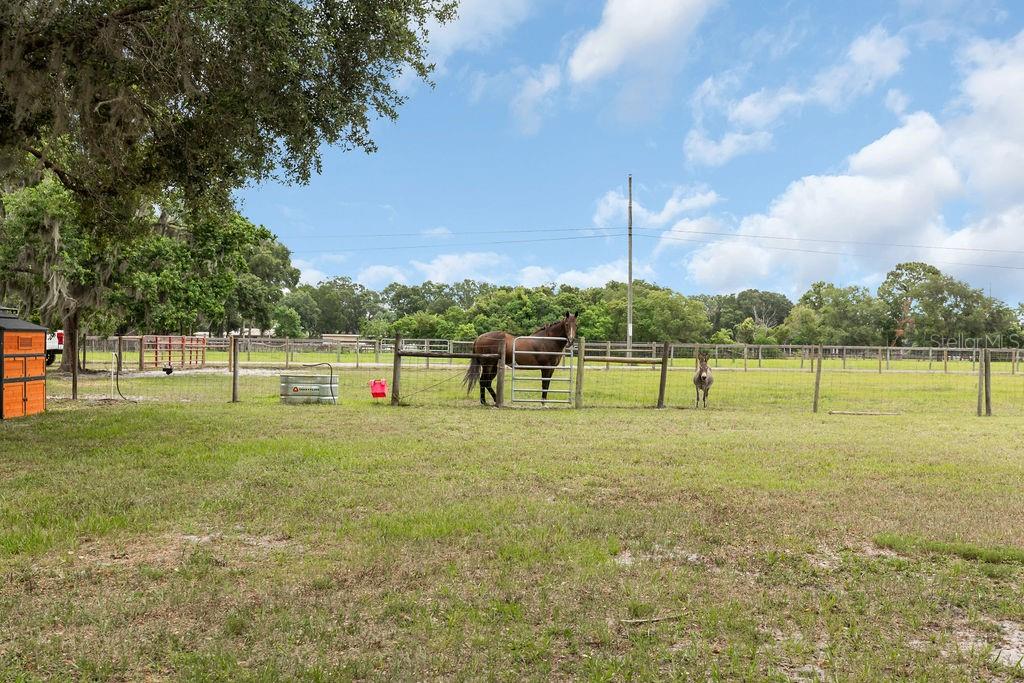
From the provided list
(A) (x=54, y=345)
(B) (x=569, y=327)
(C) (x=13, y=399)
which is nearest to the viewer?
(C) (x=13, y=399)

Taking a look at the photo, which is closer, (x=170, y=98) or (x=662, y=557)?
(x=662, y=557)

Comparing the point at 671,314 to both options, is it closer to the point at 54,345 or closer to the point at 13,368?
the point at 54,345

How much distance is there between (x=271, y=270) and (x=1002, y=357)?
60.3m

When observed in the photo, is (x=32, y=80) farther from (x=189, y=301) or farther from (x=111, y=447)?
(x=189, y=301)

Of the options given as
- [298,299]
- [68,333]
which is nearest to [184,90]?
[68,333]

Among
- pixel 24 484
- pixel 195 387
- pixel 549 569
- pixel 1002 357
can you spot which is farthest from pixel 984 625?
pixel 1002 357

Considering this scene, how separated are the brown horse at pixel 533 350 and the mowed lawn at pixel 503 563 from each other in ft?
22.9

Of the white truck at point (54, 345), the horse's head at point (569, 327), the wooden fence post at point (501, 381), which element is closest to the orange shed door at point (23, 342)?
the wooden fence post at point (501, 381)

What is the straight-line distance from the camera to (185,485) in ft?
21.1

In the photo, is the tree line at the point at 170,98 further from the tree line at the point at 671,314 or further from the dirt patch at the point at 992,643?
the tree line at the point at 671,314

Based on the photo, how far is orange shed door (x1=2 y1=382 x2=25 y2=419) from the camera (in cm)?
1155

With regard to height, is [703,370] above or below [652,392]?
above

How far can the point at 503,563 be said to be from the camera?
168 inches

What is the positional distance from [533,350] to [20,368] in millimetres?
9628
